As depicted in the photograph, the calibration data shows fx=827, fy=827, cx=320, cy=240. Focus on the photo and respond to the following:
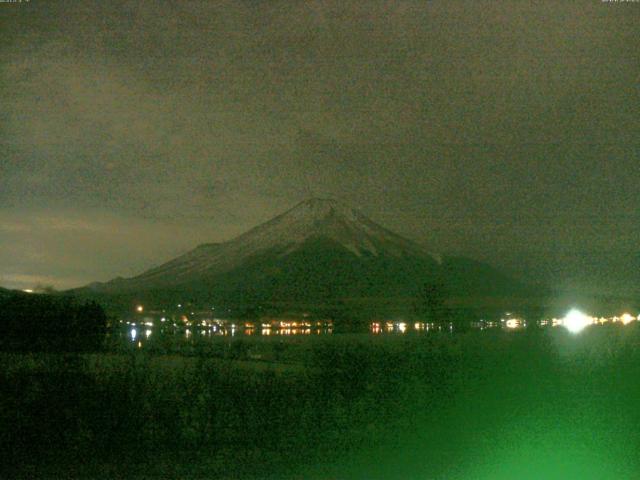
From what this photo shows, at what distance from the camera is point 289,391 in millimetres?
14000

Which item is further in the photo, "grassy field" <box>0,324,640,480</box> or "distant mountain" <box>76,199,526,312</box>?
"distant mountain" <box>76,199,526,312</box>

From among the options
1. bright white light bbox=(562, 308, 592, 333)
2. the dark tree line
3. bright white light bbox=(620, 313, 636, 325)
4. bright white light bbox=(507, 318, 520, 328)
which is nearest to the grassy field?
the dark tree line

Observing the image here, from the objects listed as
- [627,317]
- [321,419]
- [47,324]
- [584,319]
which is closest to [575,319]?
[584,319]

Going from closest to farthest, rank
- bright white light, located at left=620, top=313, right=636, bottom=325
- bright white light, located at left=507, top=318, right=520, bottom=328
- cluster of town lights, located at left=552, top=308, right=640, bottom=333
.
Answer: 1. cluster of town lights, located at left=552, top=308, right=640, bottom=333
2. bright white light, located at left=507, top=318, right=520, bottom=328
3. bright white light, located at left=620, top=313, right=636, bottom=325

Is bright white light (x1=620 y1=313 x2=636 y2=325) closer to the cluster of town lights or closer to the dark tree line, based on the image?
the cluster of town lights

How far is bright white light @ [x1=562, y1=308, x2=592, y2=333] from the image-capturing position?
90.6 ft

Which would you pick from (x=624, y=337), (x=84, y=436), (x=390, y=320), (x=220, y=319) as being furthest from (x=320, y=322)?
(x=84, y=436)

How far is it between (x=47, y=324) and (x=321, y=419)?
53.9ft

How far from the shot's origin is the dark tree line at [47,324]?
81.5ft

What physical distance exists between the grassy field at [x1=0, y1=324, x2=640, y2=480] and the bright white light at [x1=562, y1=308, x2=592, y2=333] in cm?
1020

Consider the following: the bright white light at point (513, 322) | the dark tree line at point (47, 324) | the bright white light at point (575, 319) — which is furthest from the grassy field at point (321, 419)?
the bright white light at point (513, 322)

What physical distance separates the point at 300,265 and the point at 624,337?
91.9ft

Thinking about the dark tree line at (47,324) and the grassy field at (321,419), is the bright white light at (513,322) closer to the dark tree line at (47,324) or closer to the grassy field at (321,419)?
the grassy field at (321,419)

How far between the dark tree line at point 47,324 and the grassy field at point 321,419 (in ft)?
28.9
